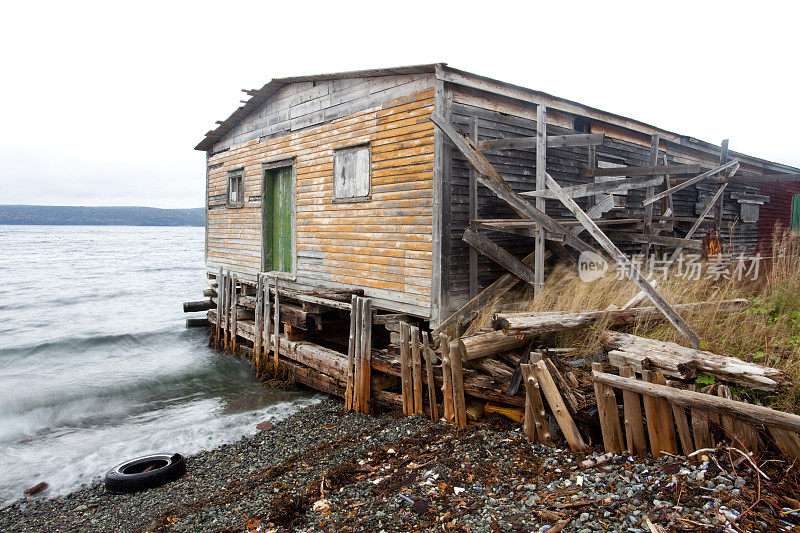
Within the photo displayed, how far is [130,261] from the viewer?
2165 inches

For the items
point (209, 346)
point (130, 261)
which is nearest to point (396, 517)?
point (209, 346)

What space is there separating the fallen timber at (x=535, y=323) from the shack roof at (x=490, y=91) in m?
4.38

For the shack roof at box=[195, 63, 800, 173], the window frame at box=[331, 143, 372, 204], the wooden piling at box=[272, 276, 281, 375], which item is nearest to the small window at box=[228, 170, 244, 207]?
the shack roof at box=[195, 63, 800, 173]

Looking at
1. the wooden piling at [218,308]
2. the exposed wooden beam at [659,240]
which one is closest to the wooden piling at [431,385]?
the exposed wooden beam at [659,240]

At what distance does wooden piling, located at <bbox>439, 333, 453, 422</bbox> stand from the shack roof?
4.41 m

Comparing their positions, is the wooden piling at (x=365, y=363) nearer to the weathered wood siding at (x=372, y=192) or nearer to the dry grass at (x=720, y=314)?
the weathered wood siding at (x=372, y=192)

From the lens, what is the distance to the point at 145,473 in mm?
6836

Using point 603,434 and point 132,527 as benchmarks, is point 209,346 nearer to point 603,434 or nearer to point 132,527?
point 132,527

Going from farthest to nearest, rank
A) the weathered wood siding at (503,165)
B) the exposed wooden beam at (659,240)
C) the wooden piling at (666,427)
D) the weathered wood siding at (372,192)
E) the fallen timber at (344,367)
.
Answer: the exposed wooden beam at (659,240) → the weathered wood siding at (372,192) → the weathered wood siding at (503,165) → the fallen timber at (344,367) → the wooden piling at (666,427)

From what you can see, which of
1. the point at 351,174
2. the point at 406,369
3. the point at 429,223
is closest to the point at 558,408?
the point at 406,369

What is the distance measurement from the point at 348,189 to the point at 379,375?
12.9 feet

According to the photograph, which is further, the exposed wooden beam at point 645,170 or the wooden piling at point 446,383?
the exposed wooden beam at point 645,170

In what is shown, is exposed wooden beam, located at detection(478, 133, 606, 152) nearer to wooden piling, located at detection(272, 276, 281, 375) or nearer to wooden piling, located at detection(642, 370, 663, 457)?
wooden piling, located at detection(642, 370, 663, 457)

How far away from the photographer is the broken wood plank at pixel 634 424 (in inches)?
178
